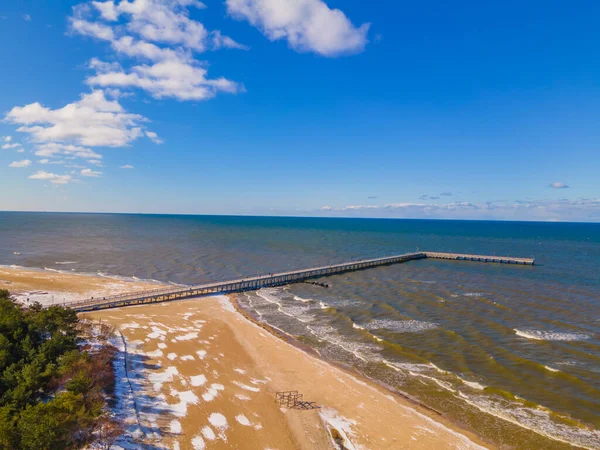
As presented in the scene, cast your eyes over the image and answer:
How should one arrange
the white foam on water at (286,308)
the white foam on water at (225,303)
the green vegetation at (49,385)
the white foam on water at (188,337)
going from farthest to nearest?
the white foam on water at (225,303) < the white foam on water at (286,308) < the white foam on water at (188,337) < the green vegetation at (49,385)

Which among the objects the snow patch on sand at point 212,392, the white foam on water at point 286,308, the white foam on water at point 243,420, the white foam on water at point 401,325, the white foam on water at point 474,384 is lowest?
the white foam on water at point 474,384

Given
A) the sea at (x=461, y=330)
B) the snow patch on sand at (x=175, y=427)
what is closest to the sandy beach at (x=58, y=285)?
the sea at (x=461, y=330)

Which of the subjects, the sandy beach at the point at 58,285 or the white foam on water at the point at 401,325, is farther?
the sandy beach at the point at 58,285

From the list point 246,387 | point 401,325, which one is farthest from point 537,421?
point 246,387

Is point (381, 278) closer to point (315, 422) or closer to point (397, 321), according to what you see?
point (397, 321)

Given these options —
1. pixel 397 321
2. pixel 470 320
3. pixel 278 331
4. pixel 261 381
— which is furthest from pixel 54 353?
pixel 470 320

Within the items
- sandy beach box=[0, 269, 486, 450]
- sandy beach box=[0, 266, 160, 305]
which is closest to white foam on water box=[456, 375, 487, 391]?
sandy beach box=[0, 269, 486, 450]

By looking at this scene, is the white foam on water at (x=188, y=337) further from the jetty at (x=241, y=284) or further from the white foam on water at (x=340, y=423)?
Answer: the white foam on water at (x=340, y=423)
